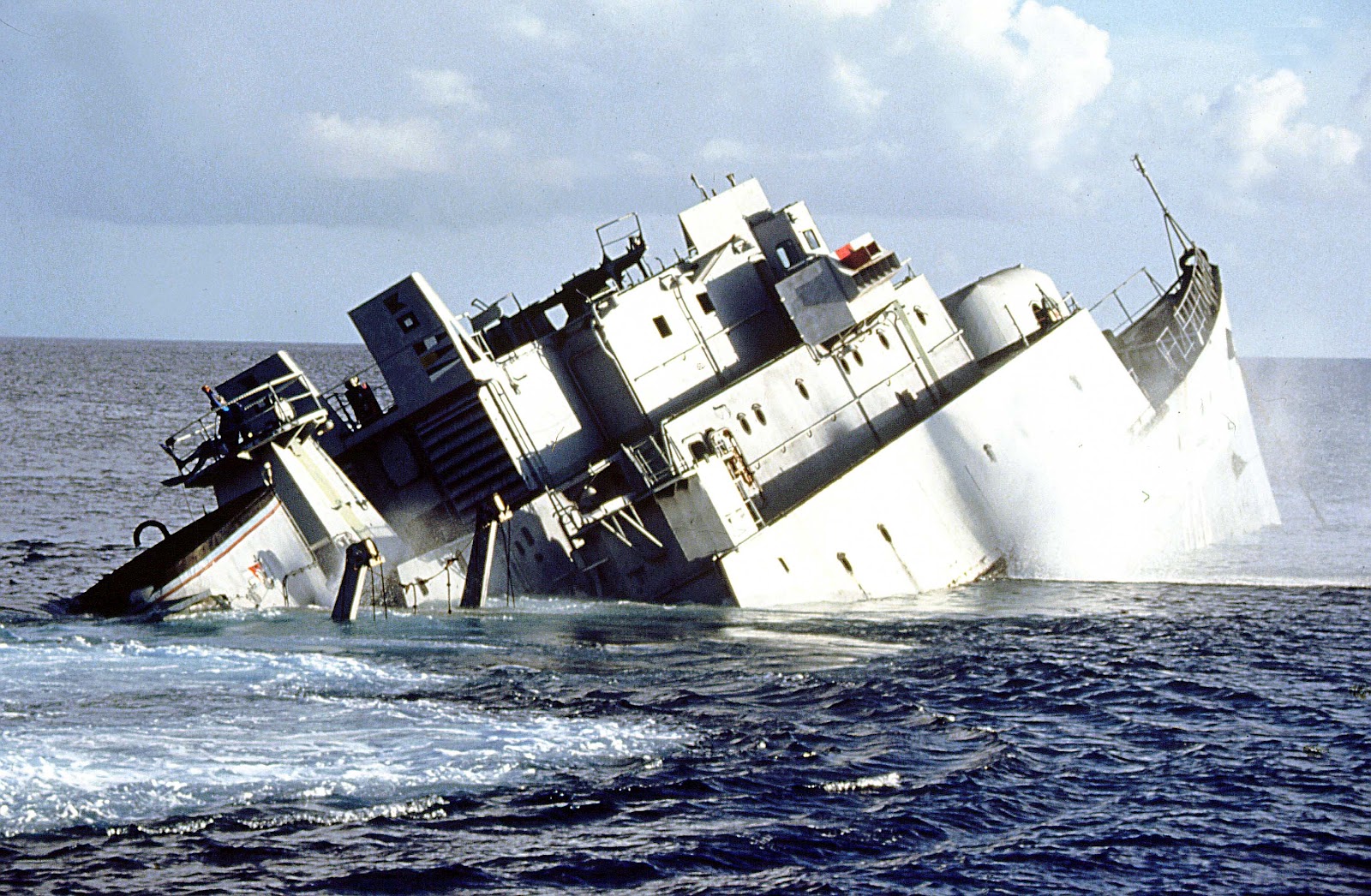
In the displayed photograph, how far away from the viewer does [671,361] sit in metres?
30.6

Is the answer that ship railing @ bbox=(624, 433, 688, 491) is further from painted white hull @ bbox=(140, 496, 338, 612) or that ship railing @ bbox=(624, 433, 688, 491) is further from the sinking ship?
painted white hull @ bbox=(140, 496, 338, 612)

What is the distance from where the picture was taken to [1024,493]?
31062 millimetres

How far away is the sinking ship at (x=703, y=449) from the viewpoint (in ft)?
88.9

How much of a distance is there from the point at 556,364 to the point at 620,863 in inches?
656

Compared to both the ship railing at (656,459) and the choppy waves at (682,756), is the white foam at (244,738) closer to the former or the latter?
the choppy waves at (682,756)

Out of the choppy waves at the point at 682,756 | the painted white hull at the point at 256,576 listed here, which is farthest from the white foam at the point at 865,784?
the painted white hull at the point at 256,576

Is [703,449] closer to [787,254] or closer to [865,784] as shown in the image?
[787,254]

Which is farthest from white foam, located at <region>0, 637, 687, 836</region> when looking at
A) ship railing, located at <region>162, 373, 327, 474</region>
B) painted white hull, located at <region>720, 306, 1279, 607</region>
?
painted white hull, located at <region>720, 306, 1279, 607</region>

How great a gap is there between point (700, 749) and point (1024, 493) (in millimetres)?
14226

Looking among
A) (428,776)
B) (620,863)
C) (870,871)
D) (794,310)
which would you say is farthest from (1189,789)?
(794,310)

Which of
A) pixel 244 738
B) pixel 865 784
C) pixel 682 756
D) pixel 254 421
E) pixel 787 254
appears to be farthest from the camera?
pixel 787 254

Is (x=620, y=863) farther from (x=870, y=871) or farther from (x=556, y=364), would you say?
(x=556, y=364)

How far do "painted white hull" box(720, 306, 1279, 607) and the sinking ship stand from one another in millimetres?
54

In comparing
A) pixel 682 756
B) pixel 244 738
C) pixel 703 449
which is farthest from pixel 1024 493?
pixel 244 738
